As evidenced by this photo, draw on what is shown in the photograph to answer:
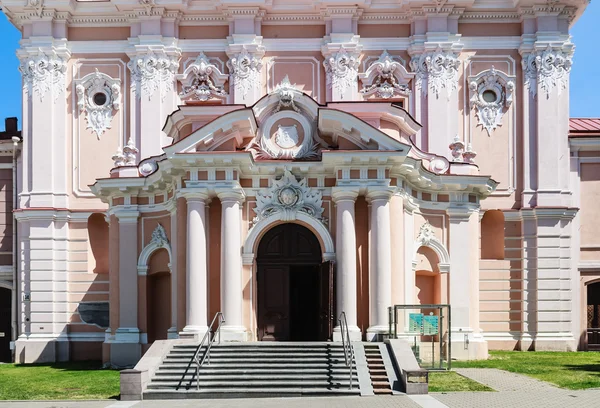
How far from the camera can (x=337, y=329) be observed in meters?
26.8

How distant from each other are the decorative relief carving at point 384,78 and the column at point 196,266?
1196 cm

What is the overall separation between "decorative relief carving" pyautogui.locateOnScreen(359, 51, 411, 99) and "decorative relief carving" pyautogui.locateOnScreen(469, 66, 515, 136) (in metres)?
2.74

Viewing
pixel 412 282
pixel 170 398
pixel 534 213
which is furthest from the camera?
pixel 534 213

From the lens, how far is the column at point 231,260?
1070 inches

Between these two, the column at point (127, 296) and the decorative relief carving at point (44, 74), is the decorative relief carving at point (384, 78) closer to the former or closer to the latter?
the column at point (127, 296)

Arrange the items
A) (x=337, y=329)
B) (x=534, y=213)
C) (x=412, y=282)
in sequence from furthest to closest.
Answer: (x=534, y=213)
(x=412, y=282)
(x=337, y=329)

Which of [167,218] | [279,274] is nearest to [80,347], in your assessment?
[167,218]

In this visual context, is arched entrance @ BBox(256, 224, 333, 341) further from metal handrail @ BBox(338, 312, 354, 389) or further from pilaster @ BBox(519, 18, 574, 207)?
pilaster @ BBox(519, 18, 574, 207)

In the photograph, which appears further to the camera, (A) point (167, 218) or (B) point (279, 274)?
(A) point (167, 218)

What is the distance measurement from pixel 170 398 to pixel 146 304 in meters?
8.75

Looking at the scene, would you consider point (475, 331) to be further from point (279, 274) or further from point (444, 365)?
point (279, 274)

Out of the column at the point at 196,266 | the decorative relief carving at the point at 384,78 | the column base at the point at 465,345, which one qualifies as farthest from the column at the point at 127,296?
the decorative relief carving at the point at 384,78

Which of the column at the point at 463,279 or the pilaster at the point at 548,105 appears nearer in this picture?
the column at the point at 463,279

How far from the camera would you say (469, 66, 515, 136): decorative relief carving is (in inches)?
1470
